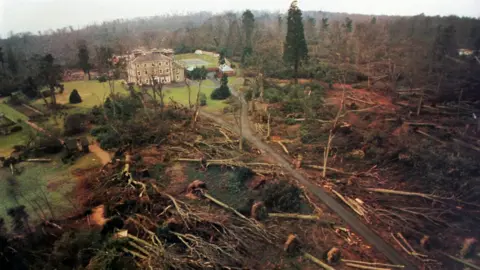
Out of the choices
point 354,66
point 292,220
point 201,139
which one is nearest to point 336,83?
point 354,66

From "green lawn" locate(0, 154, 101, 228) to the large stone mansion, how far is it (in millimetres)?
18128

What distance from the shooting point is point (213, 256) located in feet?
36.4

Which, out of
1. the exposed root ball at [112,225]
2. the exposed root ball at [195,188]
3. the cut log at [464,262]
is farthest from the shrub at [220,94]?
the cut log at [464,262]

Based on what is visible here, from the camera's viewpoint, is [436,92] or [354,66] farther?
[354,66]

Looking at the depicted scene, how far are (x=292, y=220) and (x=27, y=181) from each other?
1422 centimetres

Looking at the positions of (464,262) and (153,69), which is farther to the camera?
(153,69)

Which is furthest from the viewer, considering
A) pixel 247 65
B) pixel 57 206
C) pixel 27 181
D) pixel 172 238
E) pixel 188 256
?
pixel 247 65

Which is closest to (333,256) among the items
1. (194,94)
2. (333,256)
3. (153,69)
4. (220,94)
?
(333,256)

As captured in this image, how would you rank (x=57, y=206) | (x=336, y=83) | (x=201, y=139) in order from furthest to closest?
(x=336, y=83) < (x=201, y=139) < (x=57, y=206)

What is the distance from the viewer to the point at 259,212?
13.8 m

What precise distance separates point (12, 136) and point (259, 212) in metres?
20.8

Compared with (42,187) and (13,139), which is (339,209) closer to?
(42,187)

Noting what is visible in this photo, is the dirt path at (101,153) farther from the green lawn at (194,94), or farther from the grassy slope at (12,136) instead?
the green lawn at (194,94)

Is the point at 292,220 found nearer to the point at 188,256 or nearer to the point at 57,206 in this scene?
the point at 188,256
